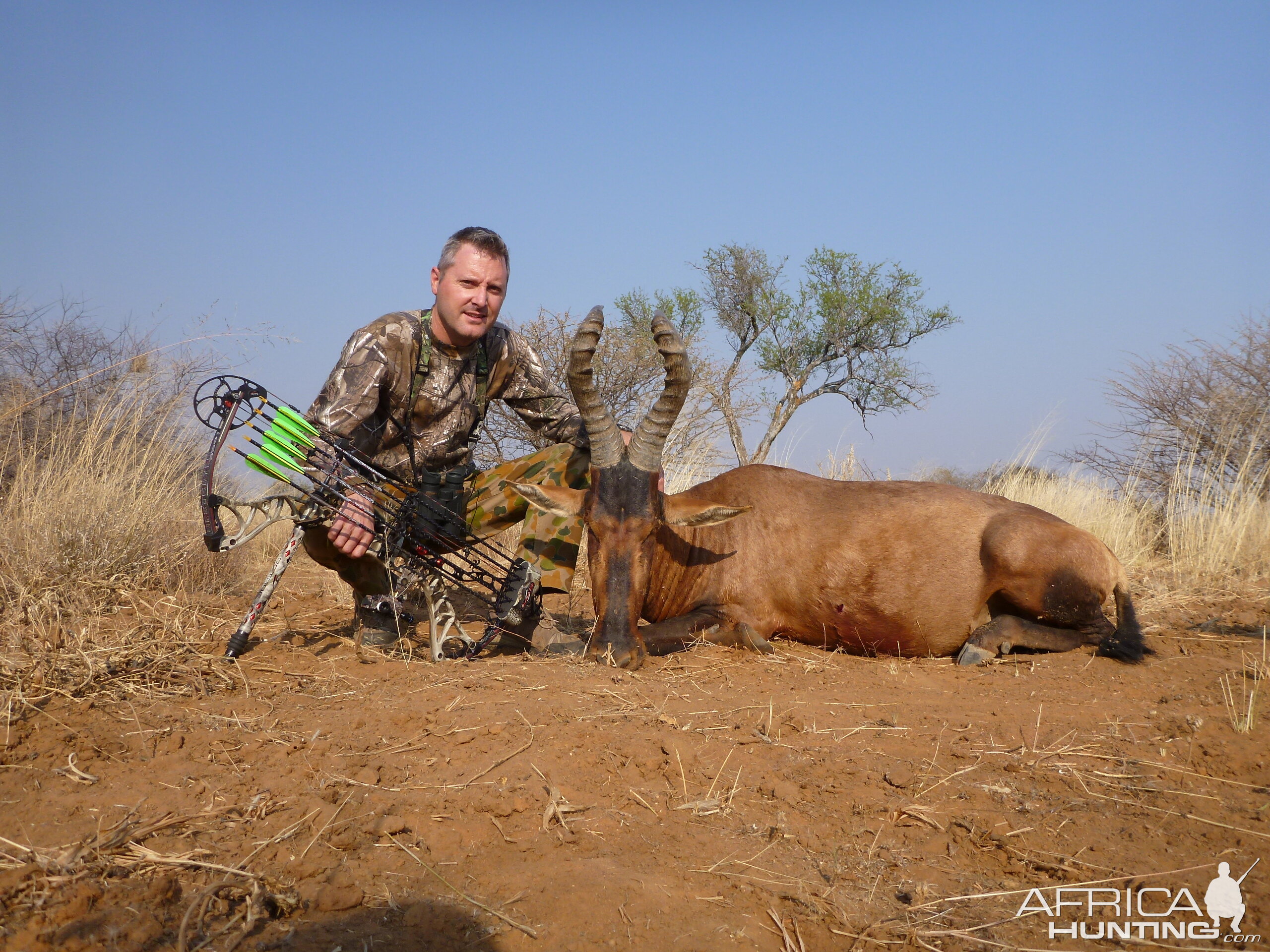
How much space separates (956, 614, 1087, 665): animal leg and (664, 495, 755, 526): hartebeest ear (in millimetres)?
1787

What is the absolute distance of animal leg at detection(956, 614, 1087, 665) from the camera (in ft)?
18.5

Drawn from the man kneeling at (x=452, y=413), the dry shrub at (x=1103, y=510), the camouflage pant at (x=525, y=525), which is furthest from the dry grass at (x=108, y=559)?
the dry shrub at (x=1103, y=510)

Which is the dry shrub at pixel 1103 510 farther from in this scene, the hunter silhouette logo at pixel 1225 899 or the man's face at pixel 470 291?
the hunter silhouette logo at pixel 1225 899

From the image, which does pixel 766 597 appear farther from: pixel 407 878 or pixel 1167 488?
pixel 1167 488

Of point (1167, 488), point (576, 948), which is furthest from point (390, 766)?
point (1167, 488)

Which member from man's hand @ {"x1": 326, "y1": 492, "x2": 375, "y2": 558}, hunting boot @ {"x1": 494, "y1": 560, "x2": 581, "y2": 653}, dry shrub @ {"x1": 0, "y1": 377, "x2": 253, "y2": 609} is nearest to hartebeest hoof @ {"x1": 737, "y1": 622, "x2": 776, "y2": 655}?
hunting boot @ {"x1": 494, "y1": 560, "x2": 581, "y2": 653}

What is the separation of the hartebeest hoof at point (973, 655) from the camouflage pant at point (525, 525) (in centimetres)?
269

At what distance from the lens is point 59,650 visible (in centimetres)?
394

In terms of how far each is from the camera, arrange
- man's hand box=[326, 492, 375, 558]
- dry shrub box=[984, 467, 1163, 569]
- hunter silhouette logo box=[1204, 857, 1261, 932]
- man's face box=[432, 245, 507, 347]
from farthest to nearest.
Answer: dry shrub box=[984, 467, 1163, 569] → man's face box=[432, 245, 507, 347] → man's hand box=[326, 492, 375, 558] → hunter silhouette logo box=[1204, 857, 1261, 932]

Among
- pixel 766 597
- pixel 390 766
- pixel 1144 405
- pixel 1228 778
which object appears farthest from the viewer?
pixel 1144 405

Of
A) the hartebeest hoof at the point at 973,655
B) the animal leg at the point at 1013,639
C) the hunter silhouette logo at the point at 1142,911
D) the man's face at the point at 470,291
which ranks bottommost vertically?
the hunter silhouette logo at the point at 1142,911

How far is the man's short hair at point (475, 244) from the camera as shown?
5445 mm

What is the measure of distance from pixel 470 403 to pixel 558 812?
143 inches

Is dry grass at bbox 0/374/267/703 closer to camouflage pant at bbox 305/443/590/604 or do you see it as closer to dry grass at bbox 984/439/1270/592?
camouflage pant at bbox 305/443/590/604
